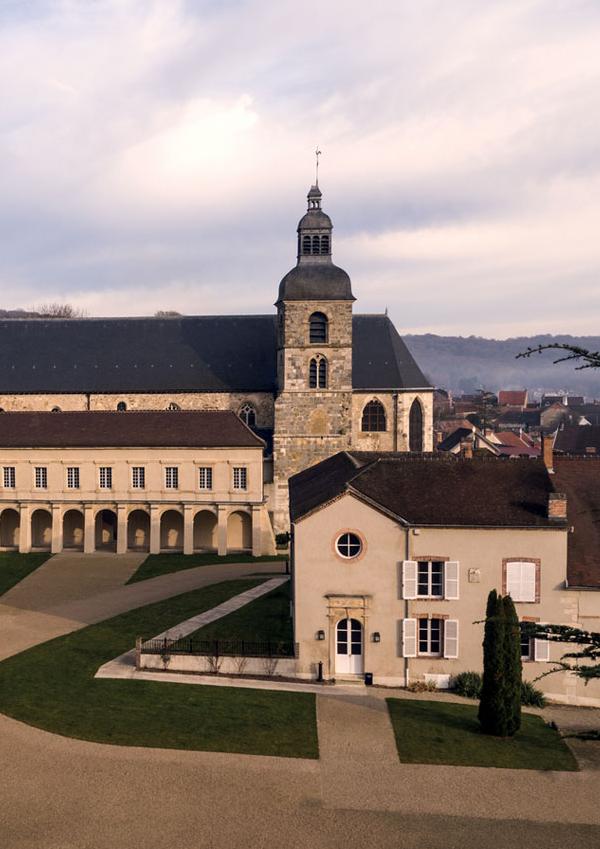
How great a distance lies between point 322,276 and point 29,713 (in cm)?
3539

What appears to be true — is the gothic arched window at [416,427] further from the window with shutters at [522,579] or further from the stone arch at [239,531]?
the window with shutters at [522,579]

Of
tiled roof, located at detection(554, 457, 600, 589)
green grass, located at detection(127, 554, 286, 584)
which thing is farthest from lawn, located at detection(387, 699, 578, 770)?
green grass, located at detection(127, 554, 286, 584)

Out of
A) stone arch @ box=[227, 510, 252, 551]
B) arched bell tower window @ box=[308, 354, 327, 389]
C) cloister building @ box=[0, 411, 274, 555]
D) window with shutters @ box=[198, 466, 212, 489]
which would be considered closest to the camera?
cloister building @ box=[0, 411, 274, 555]

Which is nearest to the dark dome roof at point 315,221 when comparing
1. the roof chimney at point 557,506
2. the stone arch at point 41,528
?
the stone arch at point 41,528

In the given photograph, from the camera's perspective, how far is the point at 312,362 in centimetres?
5288

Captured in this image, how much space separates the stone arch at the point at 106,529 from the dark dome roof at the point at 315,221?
22.4m

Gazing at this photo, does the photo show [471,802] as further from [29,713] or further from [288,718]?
[29,713]

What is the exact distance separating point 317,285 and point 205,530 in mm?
17426

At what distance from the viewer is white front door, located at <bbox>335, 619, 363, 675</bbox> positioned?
91.9ft

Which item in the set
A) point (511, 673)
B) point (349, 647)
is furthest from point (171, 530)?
point (511, 673)

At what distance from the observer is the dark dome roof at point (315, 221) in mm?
52625

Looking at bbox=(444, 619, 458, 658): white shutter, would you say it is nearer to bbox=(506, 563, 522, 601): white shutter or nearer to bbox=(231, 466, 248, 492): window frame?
bbox=(506, 563, 522, 601): white shutter

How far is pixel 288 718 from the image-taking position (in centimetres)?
2391

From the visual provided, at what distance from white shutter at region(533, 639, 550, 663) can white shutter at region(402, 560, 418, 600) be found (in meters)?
4.43
